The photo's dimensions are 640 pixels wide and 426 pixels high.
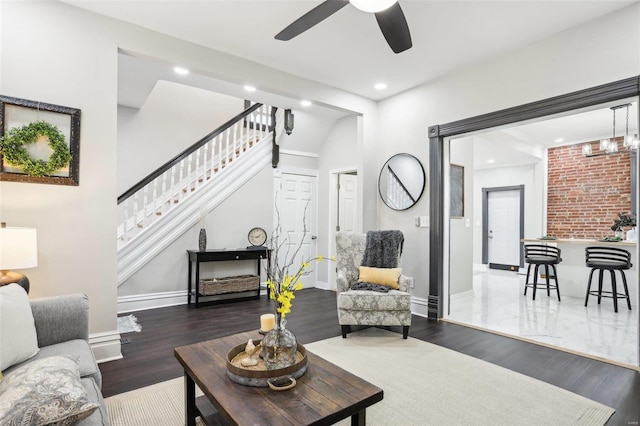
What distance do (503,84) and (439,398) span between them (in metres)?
3.16

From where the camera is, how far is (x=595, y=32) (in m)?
2.93

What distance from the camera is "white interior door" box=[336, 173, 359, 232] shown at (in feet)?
19.9

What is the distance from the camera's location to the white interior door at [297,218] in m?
5.83

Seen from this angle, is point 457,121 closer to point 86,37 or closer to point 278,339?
point 278,339

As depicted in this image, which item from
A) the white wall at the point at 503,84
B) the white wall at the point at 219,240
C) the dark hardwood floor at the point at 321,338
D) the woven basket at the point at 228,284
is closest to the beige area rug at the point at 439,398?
the dark hardwood floor at the point at 321,338

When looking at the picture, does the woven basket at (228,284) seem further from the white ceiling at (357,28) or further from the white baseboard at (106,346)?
the white ceiling at (357,28)

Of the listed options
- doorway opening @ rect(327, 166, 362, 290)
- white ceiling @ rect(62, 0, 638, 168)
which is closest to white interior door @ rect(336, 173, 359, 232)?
doorway opening @ rect(327, 166, 362, 290)

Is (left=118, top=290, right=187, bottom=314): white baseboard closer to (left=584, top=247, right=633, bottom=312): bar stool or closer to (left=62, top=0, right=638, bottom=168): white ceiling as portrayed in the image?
(left=62, top=0, right=638, bottom=168): white ceiling

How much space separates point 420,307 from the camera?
4336 millimetres

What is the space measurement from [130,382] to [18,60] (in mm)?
2596

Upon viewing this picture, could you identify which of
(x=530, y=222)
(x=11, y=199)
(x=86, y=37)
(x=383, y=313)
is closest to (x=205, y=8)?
(x=86, y=37)

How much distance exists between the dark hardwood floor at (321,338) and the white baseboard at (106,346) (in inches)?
3.2

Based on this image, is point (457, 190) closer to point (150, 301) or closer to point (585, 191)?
point (585, 191)

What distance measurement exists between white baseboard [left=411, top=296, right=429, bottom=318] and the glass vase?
9.89 ft
